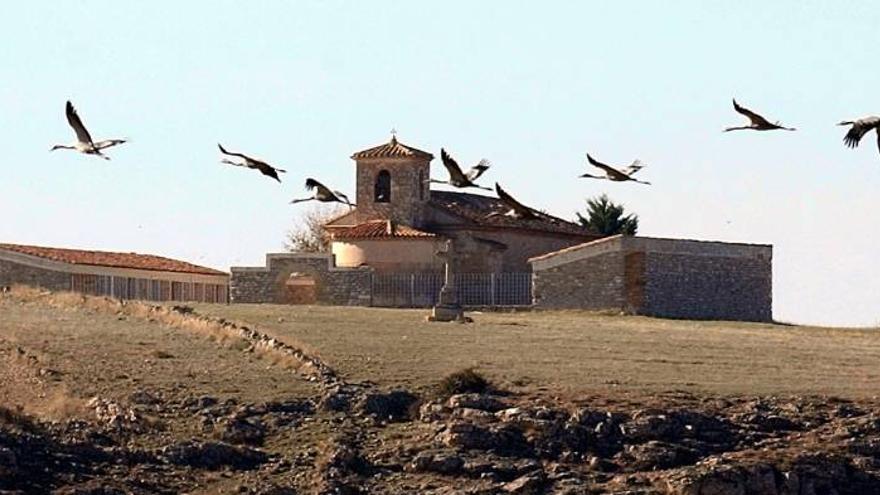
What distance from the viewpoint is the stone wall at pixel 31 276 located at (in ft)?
248

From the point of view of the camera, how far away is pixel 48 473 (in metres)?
43.0

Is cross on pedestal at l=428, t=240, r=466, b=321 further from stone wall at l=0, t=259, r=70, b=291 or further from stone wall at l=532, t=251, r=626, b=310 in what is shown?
stone wall at l=0, t=259, r=70, b=291

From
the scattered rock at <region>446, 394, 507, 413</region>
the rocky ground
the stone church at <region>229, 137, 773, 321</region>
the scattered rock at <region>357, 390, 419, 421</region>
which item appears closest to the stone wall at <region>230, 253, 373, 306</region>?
the stone church at <region>229, 137, 773, 321</region>

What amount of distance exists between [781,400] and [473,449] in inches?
275

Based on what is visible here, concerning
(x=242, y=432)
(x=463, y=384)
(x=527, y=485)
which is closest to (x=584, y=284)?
(x=463, y=384)

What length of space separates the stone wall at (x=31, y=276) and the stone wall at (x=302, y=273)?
17.0ft

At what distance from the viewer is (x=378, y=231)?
78.2m

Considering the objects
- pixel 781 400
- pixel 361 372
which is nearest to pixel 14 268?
pixel 361 372

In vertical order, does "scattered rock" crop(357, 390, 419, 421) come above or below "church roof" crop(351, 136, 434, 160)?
below

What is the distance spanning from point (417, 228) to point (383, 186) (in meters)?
2.32

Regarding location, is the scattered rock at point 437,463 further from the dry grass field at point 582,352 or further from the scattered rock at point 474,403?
the dry grass field at point 582,352

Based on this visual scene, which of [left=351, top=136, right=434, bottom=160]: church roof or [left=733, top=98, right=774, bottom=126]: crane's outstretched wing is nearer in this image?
[left=733, top=98, right=774, bottom=126]: crane's outstretched wing

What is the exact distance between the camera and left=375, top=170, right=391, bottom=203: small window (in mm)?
80875

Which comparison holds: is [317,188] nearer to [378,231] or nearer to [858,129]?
[858,129]
